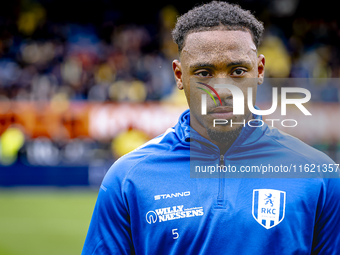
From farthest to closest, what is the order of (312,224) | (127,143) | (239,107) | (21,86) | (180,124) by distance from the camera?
(21,86)
(127,143)
(180,124)
(239,107)
(312,224)

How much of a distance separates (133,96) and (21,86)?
2.90m

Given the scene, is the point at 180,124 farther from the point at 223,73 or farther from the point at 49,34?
the point at 49,34

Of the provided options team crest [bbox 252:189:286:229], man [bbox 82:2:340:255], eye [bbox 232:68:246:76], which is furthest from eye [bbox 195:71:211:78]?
team crest [bbox 252:189:286:229]

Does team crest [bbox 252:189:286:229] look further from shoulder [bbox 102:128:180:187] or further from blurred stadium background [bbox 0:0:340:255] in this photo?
blurred stadium background [bbox 0:0:340:255]

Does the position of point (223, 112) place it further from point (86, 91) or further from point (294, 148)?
point (86, 91)

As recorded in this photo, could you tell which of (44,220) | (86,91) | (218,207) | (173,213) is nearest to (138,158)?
(173,213)

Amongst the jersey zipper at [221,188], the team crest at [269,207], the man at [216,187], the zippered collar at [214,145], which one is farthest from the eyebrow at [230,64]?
the team crest at [269,207]

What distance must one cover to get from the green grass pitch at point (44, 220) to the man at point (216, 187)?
407cm

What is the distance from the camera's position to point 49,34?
12188 millimetres

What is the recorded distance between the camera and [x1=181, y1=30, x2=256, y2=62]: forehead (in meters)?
1.68

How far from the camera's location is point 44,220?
7.11 m

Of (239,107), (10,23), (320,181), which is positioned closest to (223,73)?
(239,107)

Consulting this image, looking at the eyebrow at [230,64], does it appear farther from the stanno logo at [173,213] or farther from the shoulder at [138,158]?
the stanno logo at [173,213]

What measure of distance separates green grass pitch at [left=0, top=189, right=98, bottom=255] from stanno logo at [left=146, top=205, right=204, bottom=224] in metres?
4.12
